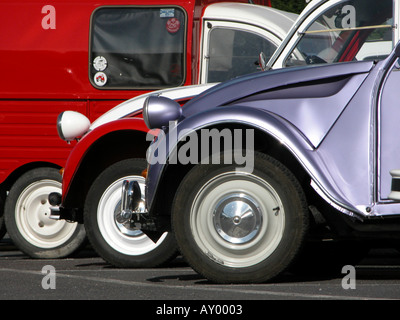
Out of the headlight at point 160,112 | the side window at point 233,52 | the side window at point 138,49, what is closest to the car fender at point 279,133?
the headlight at point 160,112

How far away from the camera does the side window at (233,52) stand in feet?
31.3

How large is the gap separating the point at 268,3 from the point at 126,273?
583cm

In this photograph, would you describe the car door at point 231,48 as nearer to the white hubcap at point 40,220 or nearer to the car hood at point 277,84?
the white hubcap at point 40,220

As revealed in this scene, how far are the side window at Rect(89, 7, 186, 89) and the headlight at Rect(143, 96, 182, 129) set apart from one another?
11.2 feet

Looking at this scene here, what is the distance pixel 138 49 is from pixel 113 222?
2.47m

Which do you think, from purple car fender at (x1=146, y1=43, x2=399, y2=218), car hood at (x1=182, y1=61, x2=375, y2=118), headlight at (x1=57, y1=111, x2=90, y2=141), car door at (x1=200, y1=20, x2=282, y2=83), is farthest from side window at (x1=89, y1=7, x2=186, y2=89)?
purple car fender at (x1=146, y1=43, x2=399, y2=218)

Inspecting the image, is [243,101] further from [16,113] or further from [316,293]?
[16,113]

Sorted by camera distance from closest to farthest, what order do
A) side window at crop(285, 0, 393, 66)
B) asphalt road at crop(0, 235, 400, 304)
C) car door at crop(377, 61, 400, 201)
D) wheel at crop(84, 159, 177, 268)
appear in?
1. asphalt road at crop(0, 235, 400, 304)
2. car door at crop(377, 61, 400, 201)
3. side window at crop(285, 0, 393, 66)
4. wheel at crop(84, 159, 177, 268)

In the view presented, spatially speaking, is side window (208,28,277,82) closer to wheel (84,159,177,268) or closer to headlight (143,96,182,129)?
wheel (84,159,177,268)

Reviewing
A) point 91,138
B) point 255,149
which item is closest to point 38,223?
point 91,138

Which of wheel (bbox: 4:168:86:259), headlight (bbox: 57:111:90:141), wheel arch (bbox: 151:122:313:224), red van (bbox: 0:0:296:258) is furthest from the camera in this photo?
red van (bbox: 0:0:296:258)

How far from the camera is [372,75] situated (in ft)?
19.4

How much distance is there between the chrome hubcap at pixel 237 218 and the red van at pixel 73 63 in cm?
377

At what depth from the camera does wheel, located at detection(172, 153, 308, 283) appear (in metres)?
5.93
